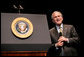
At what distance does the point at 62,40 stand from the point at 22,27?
523 millimetres

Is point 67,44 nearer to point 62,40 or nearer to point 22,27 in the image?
point 62,40

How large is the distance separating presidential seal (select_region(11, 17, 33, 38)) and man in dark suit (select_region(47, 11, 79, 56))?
0.39m

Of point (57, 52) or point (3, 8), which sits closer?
point (57, 52)

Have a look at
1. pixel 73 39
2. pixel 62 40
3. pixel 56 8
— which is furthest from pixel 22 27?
pixel 56 8

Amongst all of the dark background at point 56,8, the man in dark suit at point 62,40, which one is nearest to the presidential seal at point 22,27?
the man in dark suit at point 62,40

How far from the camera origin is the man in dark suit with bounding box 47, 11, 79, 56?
255 cm

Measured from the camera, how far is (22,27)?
238 cm

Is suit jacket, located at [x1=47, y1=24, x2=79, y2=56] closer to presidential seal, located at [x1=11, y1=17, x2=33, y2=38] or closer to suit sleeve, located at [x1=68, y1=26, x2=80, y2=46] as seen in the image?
suit sleeve, located at [x1=68, y1=26, x2=80, y2=46]

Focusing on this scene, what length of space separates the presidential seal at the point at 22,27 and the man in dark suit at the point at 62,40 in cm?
39

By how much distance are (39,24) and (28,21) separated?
13 cm

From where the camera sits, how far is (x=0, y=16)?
2418 mm

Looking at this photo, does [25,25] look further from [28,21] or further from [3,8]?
[3,8]

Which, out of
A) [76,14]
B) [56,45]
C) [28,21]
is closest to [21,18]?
[28,21]

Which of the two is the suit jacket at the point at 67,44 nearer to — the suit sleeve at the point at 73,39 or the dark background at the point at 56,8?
the suit sleeve at the point at 73,39
